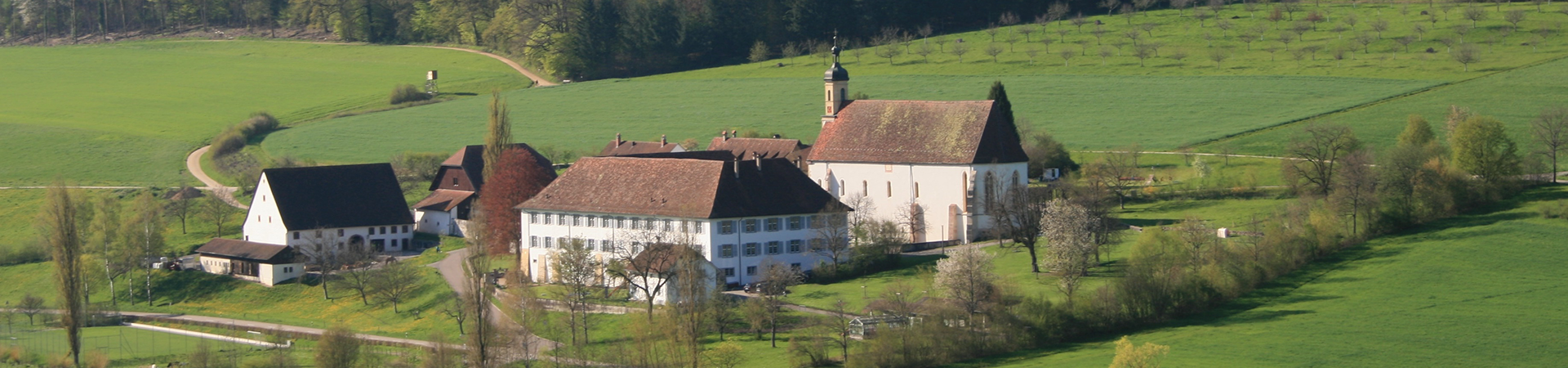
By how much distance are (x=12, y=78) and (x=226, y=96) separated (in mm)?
26736

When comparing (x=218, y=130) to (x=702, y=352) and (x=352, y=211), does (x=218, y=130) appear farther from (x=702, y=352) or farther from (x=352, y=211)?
(x=702, y=352)

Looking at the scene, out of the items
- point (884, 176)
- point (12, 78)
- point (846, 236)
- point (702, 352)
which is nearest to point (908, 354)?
point (702, 352)

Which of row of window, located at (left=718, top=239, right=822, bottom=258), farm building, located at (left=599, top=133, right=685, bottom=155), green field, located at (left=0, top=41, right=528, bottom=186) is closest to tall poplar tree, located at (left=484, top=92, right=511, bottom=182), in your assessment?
farm building, located at (left=599, top=133, right=685, bottom=155)

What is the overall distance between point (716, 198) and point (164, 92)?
100619 mm

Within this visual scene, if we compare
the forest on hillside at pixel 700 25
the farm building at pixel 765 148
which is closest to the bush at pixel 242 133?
the forest on hillside at pixel 700 25

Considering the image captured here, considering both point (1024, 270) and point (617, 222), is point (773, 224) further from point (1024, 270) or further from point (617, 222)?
point (1024, 270)

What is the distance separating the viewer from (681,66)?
160 metres

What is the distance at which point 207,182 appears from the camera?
11781cm

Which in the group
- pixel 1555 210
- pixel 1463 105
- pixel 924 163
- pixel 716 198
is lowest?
pixel 1555 210

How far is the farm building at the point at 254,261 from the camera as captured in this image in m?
88.2

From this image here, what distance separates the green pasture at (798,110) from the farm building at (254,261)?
→ 28.8 meters

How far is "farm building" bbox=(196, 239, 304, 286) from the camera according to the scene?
88.2m

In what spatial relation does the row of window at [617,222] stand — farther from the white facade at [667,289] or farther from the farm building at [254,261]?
the farm building at [254,261]

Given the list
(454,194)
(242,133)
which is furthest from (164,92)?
(454,194)
